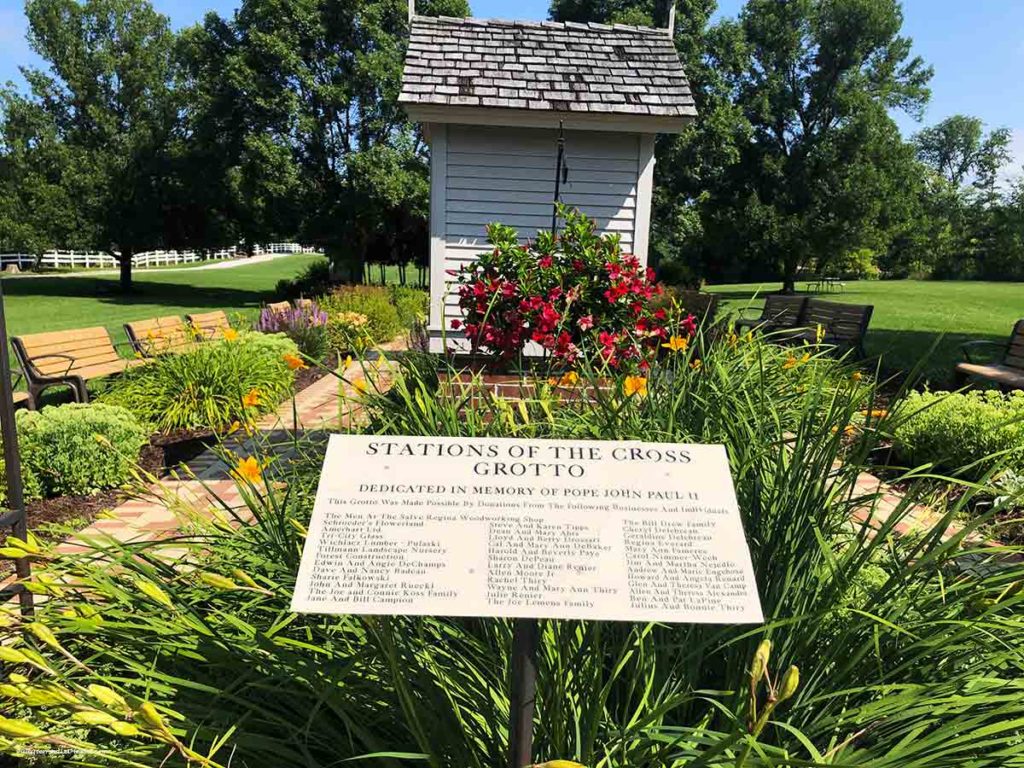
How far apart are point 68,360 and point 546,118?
18.7ft

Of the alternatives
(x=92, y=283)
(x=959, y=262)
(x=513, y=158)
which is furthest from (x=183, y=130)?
(x=959, y=262)

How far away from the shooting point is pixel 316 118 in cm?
2303

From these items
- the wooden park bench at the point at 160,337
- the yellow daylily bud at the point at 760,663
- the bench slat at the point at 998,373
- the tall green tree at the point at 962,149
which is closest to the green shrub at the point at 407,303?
the wooden park bench at the point at 160,337

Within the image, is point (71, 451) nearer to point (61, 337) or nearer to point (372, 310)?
point (61, 337)

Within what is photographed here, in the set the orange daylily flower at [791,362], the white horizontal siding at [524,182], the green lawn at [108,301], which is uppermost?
the white horizontal siding at [524,182]

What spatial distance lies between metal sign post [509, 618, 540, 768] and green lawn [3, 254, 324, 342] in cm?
1556

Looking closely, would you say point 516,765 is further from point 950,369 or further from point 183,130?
point 183,130

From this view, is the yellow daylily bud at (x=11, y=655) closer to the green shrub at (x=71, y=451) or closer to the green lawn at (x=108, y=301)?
the green shrub at (x=71, y=451)

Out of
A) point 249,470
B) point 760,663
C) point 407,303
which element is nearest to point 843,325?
point 249,470

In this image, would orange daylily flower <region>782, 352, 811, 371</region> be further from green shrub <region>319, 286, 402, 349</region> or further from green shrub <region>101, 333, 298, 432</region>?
green shrub <region>319, 286, 402, 349</region>

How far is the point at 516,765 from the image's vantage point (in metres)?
1.44

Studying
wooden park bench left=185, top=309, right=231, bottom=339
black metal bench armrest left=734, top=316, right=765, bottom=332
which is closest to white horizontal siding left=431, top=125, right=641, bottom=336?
black metal bench armrest left=734, top=316, right=765, bottom=332

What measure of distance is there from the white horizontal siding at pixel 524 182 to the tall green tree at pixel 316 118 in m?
14.5

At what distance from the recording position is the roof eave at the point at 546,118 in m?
7.51
